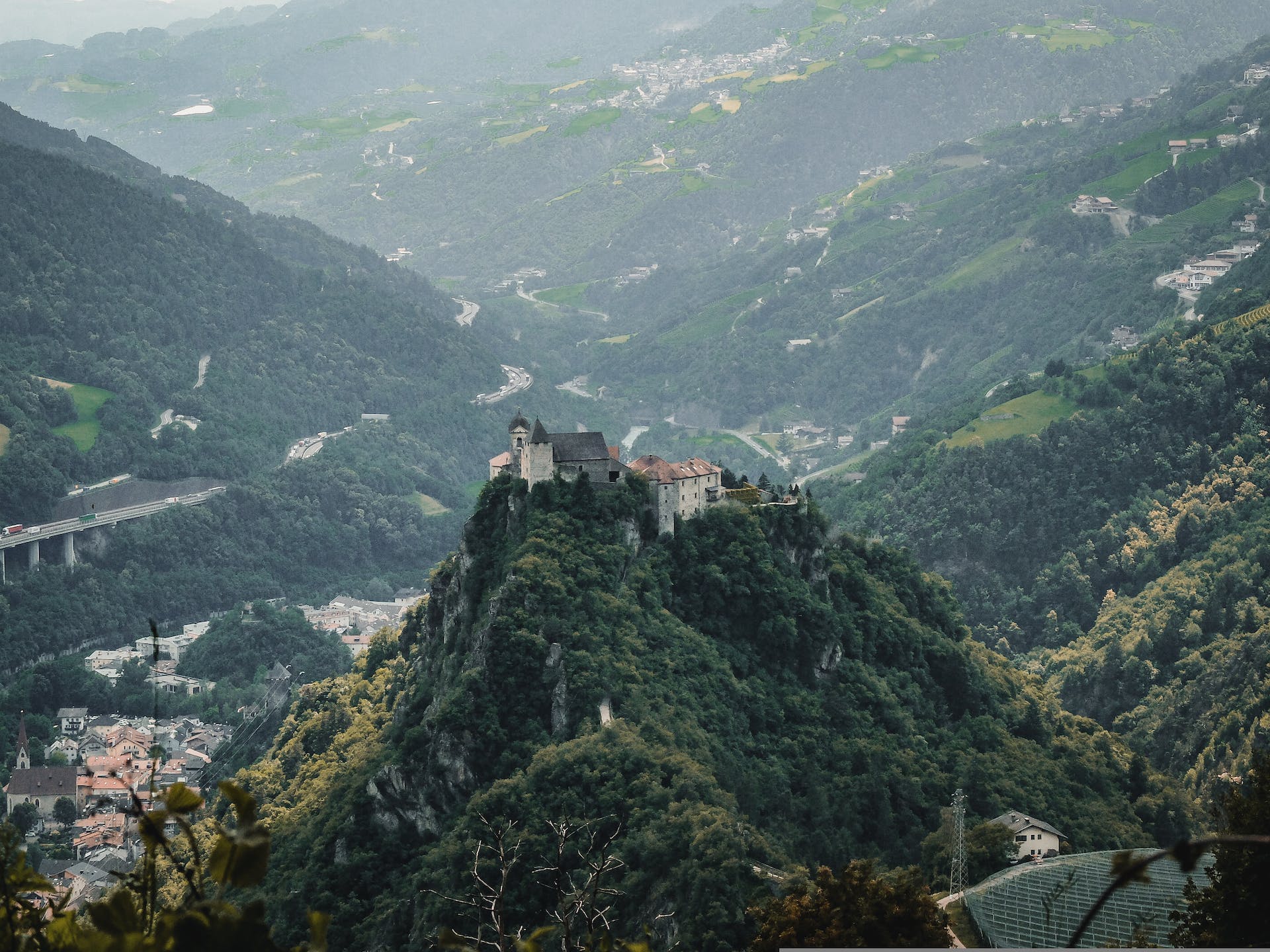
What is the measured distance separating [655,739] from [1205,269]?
11222cm

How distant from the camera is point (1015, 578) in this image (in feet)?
393

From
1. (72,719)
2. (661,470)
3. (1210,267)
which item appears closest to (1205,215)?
(1210,267)

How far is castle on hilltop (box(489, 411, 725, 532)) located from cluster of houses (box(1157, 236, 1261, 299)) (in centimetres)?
9729

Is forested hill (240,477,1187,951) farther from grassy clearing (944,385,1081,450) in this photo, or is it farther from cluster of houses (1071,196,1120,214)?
cluster of houses (1071,196,1120,214)

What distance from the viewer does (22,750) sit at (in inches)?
3718

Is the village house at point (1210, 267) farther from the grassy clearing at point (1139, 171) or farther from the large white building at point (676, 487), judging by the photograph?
the large white building at point (676, 487)

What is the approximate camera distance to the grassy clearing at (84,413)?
147 metres

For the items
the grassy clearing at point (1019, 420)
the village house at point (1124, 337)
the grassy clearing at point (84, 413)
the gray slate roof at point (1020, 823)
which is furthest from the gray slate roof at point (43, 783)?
the village house at point (1124, 337)

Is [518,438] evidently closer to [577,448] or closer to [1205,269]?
[577,448]

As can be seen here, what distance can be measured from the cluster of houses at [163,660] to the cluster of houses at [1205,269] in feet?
282

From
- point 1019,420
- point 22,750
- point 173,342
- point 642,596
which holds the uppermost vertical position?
point 642,596

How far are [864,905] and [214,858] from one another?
98.6ft

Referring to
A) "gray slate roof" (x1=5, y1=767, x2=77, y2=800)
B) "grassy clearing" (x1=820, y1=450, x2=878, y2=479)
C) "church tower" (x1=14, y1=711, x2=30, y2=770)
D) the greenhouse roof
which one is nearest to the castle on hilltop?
the greenhouse roof

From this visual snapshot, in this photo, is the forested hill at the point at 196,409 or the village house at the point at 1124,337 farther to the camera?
the village house at the point at 1124,337
